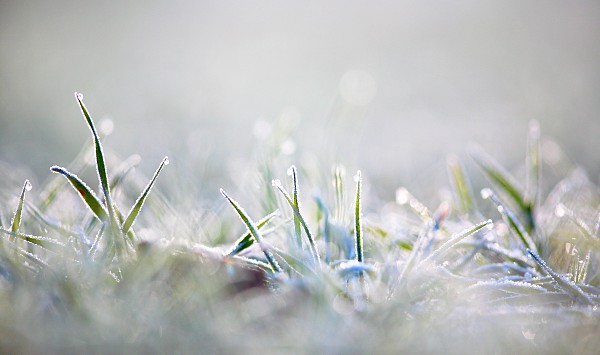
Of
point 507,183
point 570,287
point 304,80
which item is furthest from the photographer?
point 304,80

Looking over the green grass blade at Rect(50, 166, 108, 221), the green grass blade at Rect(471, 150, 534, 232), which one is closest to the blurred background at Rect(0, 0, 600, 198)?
the green grass blade at Rect(471, 150, 534, 232)

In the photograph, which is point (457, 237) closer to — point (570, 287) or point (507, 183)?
point (570, 287)

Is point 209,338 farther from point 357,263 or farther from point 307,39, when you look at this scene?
point 307,39

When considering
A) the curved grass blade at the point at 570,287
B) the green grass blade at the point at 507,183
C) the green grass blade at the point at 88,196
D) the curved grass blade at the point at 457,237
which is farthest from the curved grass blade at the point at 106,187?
the green grass blade at the point at 507,183

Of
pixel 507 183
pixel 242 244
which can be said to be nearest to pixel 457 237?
pixel 242 244

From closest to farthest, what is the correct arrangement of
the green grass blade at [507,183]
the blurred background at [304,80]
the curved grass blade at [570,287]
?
the curved grass blade at [570,287] < the green grass blade at [507,183] < the blurred background at [304,80]

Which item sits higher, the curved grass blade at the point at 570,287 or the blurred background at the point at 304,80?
the blurred background at the point at 304,80

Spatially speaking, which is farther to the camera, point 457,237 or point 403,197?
point 403,197

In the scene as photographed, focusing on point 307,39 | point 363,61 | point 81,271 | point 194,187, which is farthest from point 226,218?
point 307,39

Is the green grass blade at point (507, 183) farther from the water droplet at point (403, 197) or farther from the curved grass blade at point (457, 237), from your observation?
the curved grass blade at point (457, 237)
